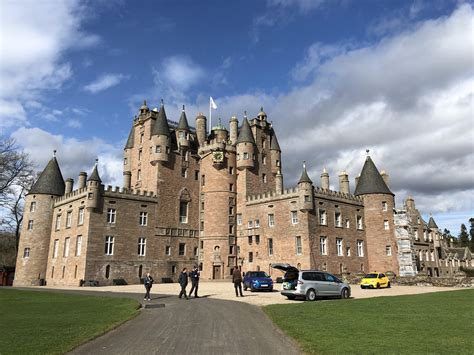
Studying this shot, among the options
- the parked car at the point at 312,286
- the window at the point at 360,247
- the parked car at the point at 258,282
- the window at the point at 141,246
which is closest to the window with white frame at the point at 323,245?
the window at the point at 360,247

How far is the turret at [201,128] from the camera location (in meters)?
57.8

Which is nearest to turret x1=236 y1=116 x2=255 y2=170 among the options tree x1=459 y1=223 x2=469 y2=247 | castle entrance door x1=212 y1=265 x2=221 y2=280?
castle entrance door x1=212 y1=265 x2=221 y2=280

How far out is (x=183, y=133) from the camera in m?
54.9

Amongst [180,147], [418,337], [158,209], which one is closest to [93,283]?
[158,209]

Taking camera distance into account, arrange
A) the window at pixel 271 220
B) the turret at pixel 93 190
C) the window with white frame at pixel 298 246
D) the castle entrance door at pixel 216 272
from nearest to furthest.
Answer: the turret at pixel 93 190 → the window with white frame at pixel 298 246 → the window at pixel 271 220 → the castle entrance door at pixel 216 272

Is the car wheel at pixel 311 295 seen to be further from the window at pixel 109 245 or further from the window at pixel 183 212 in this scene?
the window at pixel 183 212

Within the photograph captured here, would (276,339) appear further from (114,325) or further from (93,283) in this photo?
(93,283)

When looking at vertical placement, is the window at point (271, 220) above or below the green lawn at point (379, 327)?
above

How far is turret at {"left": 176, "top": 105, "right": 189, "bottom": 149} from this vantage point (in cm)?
5400

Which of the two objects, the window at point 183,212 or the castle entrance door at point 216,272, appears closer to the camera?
the castle entrance door at point 216,272

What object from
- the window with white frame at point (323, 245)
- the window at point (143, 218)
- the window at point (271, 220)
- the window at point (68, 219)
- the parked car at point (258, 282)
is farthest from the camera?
the window at point (271, 220)

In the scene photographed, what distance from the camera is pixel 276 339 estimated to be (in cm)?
1148

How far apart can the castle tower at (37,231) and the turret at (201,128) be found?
20.8 metres

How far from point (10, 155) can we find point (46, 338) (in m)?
31.6
